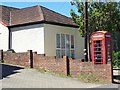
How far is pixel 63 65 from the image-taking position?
1808 centimetres

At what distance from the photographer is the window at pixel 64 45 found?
2559 centimetres

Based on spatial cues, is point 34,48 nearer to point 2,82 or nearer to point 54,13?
point 54,13

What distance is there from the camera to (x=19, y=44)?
2523cm

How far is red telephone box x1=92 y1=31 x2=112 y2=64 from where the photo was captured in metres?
17.8

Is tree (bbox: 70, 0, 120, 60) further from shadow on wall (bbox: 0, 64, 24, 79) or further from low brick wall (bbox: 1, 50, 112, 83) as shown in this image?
→ shadow on wall (bbox: 0, 64, 24, 79)

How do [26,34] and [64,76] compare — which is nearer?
[64,76]

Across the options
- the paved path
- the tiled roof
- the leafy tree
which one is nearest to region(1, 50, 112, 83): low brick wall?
the paved path

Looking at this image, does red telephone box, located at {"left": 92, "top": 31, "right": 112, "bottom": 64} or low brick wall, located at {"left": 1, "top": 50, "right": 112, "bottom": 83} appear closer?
low brick wall, located at {"left": 1, "top": 50, "right": 112, "bottom": 83}

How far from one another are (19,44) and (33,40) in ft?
5.16

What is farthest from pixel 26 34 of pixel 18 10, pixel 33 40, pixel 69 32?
pixel 18 10

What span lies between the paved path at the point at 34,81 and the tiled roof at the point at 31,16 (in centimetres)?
684

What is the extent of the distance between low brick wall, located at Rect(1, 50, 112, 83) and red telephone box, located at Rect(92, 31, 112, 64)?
1106 millimetres

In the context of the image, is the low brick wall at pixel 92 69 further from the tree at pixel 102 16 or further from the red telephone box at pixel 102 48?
the tree at pixel 102 16

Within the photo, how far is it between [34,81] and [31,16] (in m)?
11.4
